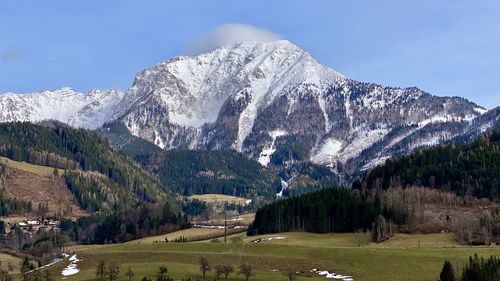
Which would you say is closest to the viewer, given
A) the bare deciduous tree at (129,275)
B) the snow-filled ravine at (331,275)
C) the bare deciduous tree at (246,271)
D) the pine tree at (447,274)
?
the pine tree at (447,274)

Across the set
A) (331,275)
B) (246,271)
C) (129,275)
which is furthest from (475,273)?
(129,275)

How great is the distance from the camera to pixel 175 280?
17312 cm

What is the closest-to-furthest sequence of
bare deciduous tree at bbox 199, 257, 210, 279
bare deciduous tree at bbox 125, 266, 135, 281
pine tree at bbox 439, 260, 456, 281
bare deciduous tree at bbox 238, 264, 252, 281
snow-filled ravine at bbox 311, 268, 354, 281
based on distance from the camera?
pine tree at bbox 439, 260, 456, 281, bare deciduous tree at bbox 238, 264, 252, 281, snow-filled ravine at bbox 311, 268, 354, 281, bare deciduous tree at bbox 125, 266, 135, 281, bare deciduous tree at bbox 199, 257, 210, 279

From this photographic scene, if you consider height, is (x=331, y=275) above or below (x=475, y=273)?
below

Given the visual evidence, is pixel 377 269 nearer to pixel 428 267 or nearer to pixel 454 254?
pixel 428 267

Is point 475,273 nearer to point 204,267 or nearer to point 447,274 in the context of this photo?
point 447,274

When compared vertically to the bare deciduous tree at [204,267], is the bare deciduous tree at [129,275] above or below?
below

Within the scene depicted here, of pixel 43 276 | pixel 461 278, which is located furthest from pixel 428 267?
pixel 43 276

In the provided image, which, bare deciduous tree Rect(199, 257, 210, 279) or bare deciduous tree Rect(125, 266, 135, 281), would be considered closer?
bare deciduous tree Rect(125, 266, 135, 281)

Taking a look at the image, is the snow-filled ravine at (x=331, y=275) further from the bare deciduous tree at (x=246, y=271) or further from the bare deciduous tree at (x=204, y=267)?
the bare deciduous tree at (x=204, y=267)

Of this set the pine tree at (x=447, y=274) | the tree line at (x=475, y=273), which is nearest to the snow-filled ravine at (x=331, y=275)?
the pine tree at (x=447, y=274)

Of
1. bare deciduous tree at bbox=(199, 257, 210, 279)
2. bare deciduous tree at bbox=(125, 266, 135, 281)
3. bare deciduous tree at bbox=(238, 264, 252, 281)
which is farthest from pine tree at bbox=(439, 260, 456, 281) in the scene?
bare deciduous tree at bbox=(125, 266, 135, 281)

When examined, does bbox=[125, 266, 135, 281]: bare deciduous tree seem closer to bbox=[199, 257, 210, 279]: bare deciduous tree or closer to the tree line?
bbox=[199, 257, 210, 279]: bare deciduous tree

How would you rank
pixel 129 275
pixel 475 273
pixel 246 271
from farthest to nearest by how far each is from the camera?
1. pixel 129 275
2. pixel 246 271
3. pixel 475 273
